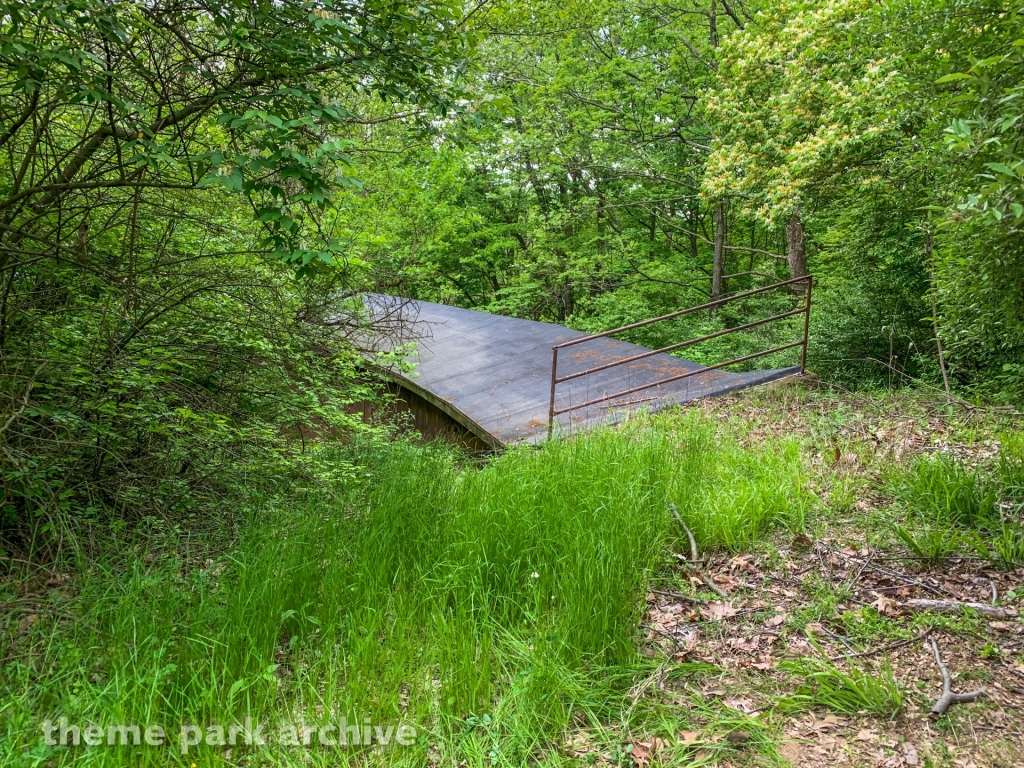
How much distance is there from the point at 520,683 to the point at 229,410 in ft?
10.2

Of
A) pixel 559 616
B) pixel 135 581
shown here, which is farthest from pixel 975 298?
pixel 135 581

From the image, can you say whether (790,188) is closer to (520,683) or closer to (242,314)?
(242,314)

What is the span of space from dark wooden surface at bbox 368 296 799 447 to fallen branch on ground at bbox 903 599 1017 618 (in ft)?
11.1

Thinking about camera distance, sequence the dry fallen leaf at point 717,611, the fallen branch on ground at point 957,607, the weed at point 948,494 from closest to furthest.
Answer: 1. the fallen branch on ground at point 957,607
2. the dry fallen leaf at point 717,611
3. the weed at point 948,494

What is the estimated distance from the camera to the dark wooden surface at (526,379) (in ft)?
22.0

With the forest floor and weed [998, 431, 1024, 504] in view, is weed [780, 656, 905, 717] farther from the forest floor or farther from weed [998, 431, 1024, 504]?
weed [998, 431, 1024, 504]

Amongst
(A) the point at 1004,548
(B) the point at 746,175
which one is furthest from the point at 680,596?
(B) the point at 746,175

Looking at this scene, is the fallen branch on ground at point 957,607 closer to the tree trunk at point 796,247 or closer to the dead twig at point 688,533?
the dead twig at point 688,533

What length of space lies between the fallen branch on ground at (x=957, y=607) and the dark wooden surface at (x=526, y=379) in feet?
11.1

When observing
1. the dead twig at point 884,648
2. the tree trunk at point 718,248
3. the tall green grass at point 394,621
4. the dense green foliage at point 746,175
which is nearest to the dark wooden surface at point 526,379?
the dense green foliage at point 746,175

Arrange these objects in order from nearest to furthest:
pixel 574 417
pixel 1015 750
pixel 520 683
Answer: pixel 1015 750
pixel 520 683
pixel 574 417

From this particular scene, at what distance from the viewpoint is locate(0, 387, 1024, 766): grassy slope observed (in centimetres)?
218

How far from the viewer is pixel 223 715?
2150mm

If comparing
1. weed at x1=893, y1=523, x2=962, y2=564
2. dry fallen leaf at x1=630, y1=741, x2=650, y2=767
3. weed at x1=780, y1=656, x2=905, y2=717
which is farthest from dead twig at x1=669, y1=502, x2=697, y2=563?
dry fallen leaf at x1=630, y1=741, x2=650, y2=767
